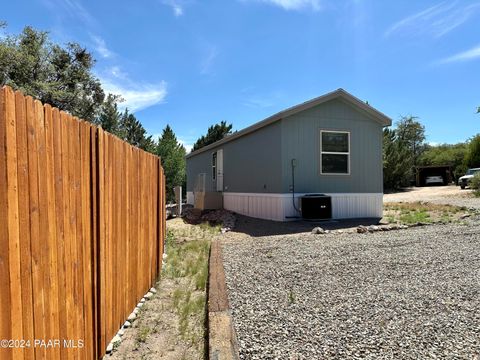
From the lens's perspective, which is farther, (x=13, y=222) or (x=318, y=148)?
(x=318, y=148)

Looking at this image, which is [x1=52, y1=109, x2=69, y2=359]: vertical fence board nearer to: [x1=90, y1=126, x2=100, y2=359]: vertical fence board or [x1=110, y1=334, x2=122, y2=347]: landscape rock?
[x1=90, y1=126, x2=100, y2=359]: vertical fence board

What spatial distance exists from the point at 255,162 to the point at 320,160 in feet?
7.56

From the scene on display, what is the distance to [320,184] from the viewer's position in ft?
35.7

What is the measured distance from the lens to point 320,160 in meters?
10.8

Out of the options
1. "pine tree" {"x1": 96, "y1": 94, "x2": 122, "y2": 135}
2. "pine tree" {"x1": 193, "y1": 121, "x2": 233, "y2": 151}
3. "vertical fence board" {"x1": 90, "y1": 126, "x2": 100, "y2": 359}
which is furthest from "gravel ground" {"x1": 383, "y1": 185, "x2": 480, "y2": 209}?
"pine tree" {"x1": 96, "y1": 94, "x2": 122, "y2": 135}

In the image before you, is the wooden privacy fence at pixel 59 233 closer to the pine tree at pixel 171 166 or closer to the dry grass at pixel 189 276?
A: the dry grass at pixel 189 276

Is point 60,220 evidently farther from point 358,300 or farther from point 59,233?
point 358,300

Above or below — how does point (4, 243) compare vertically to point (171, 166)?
below

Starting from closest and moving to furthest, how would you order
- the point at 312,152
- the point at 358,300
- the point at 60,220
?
the point at 60,220 → the point at 358,300 → the point at 312,152

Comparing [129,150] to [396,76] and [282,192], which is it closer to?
[282,192]

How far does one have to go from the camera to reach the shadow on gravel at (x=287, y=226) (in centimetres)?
910

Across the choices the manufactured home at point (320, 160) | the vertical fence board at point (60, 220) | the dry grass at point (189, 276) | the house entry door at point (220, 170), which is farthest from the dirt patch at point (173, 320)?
the house entry door at point (220, 170)

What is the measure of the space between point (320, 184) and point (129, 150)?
26.6 feet

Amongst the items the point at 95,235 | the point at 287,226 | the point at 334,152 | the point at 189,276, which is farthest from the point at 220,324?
the point at 334,152
